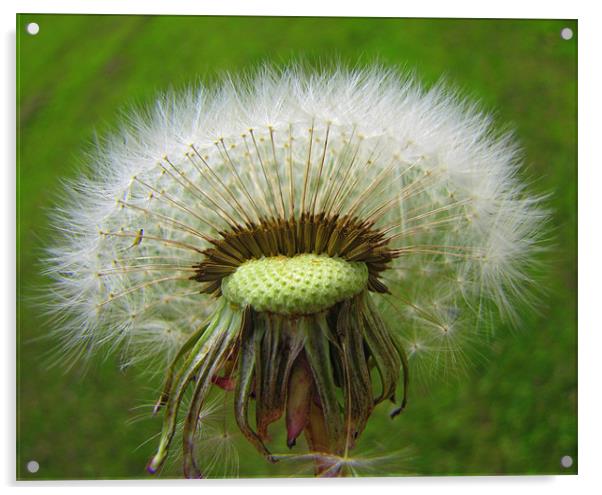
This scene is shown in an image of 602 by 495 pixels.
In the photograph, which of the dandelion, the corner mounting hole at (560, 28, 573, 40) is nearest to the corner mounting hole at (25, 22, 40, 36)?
the dandelion

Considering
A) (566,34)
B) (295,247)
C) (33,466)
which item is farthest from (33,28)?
(566,34)

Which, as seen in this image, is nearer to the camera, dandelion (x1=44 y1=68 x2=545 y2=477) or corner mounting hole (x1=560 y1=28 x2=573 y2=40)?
dandelion (x1=44 y1=68 x2=545 y2=477)

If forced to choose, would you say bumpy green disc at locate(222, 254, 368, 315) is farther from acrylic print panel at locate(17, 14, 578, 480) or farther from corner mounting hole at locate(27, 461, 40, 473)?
corner mounting hole at locate(27, 461, 40, 473)

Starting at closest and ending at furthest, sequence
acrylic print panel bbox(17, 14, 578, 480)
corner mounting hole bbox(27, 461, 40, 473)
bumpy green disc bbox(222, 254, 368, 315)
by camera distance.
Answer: bumpy green disc bbox(222, 254, 368, 315), acrylic print panel bbox(17, 14, 578, 480), corner mounting hole bbox(27, 461, 40, 473)

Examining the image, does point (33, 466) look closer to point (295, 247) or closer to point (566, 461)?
point (295, 247)

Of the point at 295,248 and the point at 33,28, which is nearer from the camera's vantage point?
the point at 295,248

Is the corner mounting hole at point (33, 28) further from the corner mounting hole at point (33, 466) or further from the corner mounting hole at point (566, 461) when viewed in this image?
the corner mounting hole at point (566, 461)
